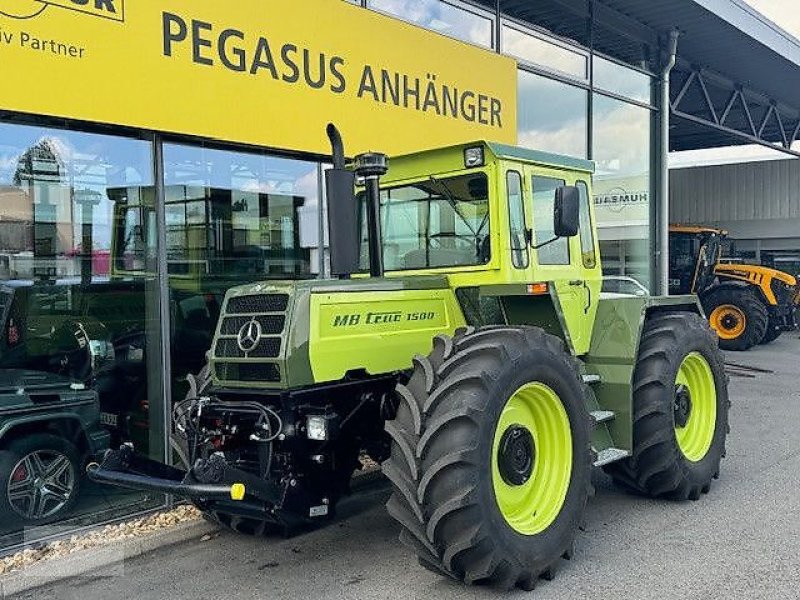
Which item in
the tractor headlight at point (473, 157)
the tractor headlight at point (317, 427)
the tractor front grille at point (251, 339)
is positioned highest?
the tractor headlight at point (473, 157)

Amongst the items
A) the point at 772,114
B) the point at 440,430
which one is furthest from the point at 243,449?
the point at 772,114

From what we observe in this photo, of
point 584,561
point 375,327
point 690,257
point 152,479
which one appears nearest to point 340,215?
point 375,327

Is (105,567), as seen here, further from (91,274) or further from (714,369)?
(714,369)

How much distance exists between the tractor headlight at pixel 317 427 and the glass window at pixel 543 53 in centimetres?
626

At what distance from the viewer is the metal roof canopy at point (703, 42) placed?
401 inches

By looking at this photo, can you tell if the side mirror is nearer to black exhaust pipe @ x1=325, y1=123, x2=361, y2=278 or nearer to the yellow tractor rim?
black exhaust pipe @ x1=325, y1=123, x2=361, y2=278

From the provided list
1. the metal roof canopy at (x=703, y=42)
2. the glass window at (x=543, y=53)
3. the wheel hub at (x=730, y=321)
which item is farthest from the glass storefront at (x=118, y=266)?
the wheel hub at (x=730, y=321)

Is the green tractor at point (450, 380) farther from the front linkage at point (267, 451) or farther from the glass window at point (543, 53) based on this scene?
the glass window at point (543, 53)

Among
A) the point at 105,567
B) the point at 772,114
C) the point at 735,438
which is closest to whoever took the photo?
the point at 105,567

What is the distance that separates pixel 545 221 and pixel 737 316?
12503 millimetres

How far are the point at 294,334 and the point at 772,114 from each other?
1671cm

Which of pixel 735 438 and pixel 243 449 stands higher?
pixel 243 449

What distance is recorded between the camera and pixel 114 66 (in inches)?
204

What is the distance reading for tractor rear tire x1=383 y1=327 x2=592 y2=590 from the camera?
145 inches
